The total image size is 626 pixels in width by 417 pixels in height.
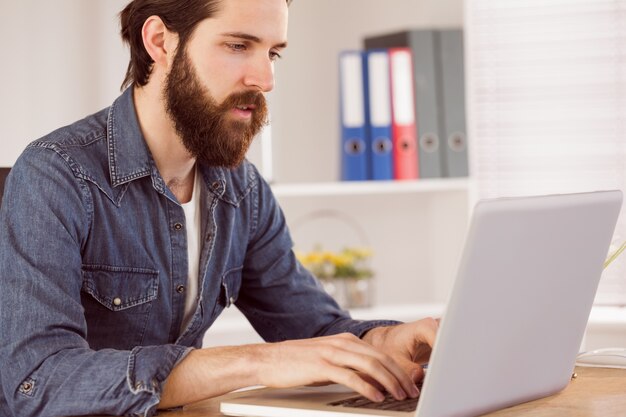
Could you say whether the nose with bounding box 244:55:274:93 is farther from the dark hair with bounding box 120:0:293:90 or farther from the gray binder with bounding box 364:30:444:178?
the gray binder with bounding box 364:30:444:178

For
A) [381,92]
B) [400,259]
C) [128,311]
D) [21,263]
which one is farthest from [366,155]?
[21,263]

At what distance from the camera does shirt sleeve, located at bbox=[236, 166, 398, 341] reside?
1872 millimetres

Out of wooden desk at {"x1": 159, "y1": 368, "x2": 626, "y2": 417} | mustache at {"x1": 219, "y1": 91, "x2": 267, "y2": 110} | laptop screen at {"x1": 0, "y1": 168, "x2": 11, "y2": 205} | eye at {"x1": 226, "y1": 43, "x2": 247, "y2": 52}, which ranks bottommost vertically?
wooden desk at {"x1": 159, "y1": 368, "x2": 626, "y2": 417}

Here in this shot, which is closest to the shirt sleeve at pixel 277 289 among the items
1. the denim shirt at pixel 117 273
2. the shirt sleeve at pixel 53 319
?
the denim shirt at pixel 117 273

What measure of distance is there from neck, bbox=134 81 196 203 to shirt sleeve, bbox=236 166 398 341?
0.16 metres

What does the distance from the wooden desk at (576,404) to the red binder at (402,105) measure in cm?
168

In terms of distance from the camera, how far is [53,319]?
4.66ft

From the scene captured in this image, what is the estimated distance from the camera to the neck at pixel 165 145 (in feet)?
5.82

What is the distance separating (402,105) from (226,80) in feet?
4.76

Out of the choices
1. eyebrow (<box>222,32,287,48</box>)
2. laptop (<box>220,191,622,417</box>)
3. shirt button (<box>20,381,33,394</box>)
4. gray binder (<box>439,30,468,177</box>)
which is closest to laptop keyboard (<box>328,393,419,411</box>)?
laptop (<box>220,191,622,417</box>)

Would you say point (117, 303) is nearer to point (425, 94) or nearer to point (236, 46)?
point (236, 46)

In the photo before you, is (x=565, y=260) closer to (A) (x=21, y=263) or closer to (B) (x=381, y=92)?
(A) (x=21, y=263)

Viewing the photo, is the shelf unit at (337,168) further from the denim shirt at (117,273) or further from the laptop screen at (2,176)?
the laptop screen at (2,176)

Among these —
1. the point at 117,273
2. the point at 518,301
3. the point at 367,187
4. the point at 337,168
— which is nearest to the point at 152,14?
the point at 117,273
